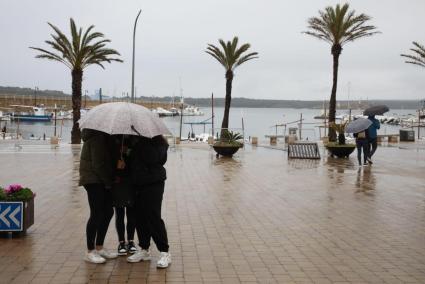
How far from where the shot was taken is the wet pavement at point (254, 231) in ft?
19.0

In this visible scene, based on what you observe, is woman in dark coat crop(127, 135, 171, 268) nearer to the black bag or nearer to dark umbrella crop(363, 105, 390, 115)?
the black bag

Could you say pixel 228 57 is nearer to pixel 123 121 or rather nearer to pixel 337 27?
pixel 337 27

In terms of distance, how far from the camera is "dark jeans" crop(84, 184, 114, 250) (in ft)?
19.2

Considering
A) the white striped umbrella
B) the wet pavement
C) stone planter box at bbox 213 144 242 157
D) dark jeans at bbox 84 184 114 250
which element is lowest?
the wet pavement

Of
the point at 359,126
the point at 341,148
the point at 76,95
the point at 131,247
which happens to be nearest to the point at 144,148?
the point at 131,247

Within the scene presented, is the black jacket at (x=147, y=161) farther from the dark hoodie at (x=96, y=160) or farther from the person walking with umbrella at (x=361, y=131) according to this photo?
the person walking with umbrella at (x=361, y=131)

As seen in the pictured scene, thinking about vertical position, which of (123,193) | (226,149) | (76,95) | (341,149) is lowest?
(226,149)

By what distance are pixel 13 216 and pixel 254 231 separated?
3393 millimetres

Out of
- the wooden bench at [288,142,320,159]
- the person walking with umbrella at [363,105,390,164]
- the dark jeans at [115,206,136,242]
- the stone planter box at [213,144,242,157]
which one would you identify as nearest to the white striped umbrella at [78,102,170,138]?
the dark jeans at [115,206,136,242]

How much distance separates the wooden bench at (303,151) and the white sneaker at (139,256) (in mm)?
14979

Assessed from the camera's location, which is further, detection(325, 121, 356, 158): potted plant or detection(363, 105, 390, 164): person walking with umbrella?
detection(325, 121, 356, 158): potted plant

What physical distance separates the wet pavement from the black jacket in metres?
1.02

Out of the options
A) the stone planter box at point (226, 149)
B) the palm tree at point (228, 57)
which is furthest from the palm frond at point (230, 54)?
the stone planter box at point (226, 149)

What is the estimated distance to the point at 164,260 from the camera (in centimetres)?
592
